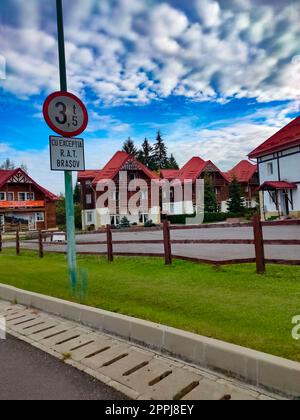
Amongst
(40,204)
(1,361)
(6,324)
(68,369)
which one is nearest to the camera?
(68,369)

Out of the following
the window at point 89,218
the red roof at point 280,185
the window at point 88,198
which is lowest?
the window at point 89,218

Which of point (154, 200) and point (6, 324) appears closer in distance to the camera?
point (6, 324)

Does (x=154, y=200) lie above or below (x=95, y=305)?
above

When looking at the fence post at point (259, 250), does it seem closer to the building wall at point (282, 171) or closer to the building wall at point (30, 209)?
the building wall at point (282, 171)

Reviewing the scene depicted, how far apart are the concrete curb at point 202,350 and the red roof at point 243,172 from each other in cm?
5476

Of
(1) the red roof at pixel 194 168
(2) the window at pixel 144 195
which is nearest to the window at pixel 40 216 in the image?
(2) the window at pixel 144 195

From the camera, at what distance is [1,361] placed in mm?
4109

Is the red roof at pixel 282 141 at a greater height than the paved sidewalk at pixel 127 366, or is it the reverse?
the red roof at pixel 282 141

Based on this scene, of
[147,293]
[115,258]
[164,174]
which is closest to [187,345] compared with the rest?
[147,293]

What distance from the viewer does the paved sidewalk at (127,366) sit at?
316 centimetres

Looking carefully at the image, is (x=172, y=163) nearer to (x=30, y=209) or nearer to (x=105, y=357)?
(x=30, y=209)
